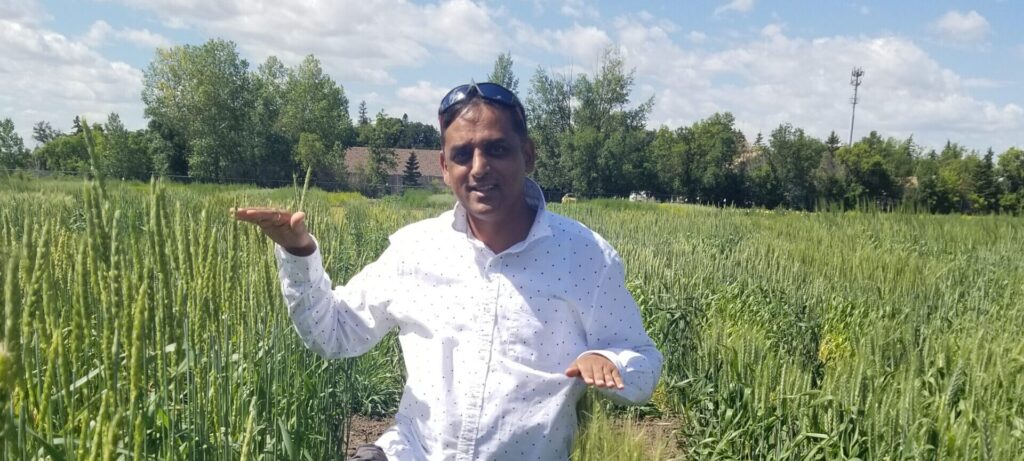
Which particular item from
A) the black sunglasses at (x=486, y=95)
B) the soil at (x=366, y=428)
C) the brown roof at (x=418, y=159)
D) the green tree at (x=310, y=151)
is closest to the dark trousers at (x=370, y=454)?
the black sunglasses at (x=486, y=95)

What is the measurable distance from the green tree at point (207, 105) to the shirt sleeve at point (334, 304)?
1885 inches

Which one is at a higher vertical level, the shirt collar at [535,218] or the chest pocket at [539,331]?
the shirt collar at [535,218]

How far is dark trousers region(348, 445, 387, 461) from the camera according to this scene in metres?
2.10

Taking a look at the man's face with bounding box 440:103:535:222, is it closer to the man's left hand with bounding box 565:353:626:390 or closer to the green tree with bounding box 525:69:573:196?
the man's left hand with bounding box 565:353:626:390

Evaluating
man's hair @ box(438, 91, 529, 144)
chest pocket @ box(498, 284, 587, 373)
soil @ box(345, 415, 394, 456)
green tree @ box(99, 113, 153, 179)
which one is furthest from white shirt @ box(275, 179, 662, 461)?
green tree @ box(99, 113, 153, 179)

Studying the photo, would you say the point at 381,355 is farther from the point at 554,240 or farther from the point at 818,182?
the point at 818,182

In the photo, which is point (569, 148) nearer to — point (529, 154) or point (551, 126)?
point (551, 126)

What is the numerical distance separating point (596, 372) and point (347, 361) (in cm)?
149

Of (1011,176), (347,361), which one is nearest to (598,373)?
(347,361)

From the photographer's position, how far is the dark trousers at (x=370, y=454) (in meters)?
2.10

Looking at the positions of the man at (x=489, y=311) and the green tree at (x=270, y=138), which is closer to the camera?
the man at (x=489, y=311)

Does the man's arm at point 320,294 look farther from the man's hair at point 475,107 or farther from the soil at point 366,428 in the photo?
the soil at point 366,428

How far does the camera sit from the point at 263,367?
1.93m

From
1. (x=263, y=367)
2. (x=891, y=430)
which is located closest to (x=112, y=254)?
(x=263, y=367)
